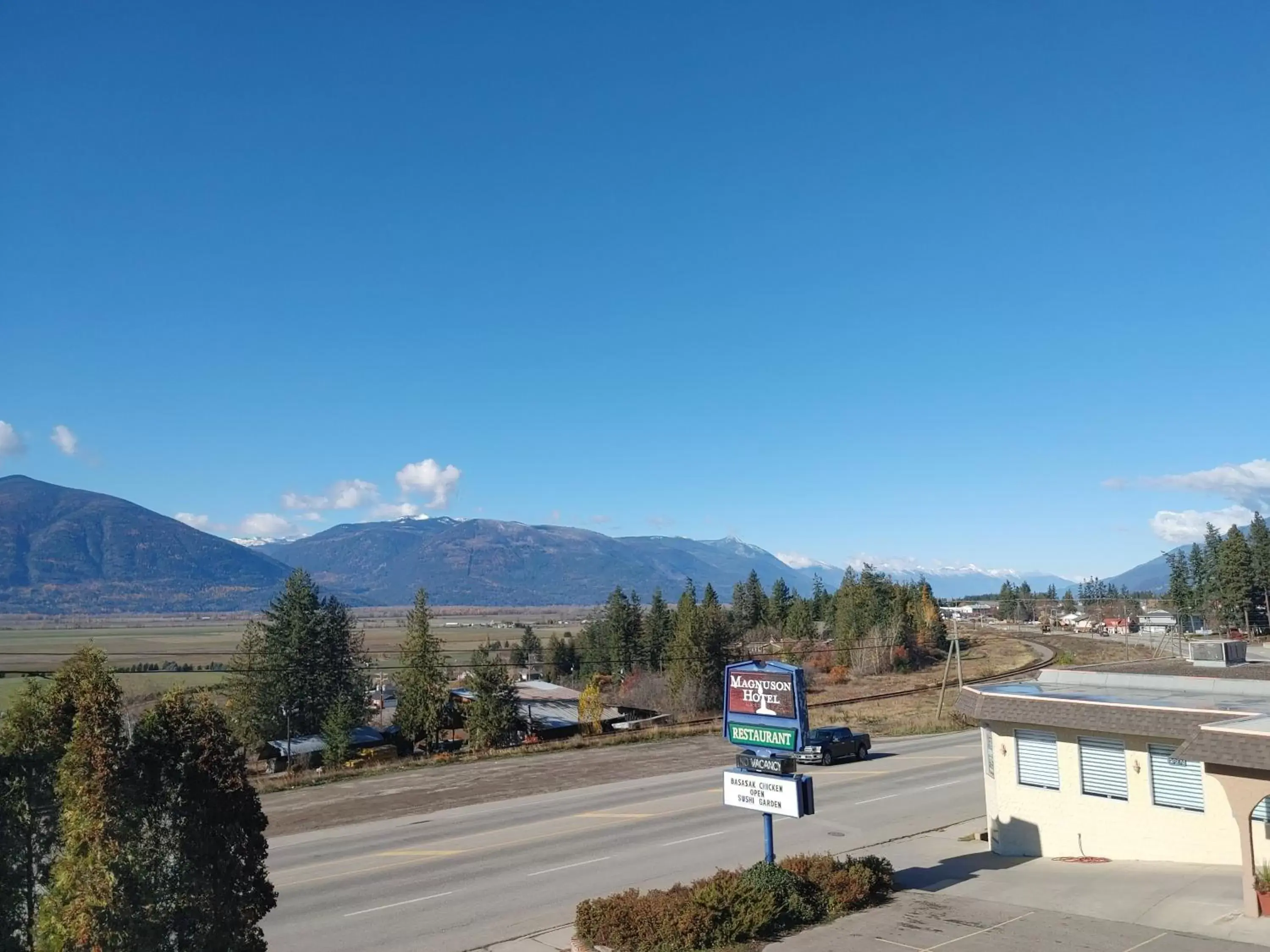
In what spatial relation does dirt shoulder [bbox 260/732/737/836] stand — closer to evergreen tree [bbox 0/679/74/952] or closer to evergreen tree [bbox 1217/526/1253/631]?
evergreen tree [bbox 0/679/74/952]

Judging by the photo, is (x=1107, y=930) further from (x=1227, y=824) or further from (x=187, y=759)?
(x=187, y=759)

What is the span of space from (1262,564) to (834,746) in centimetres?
10318

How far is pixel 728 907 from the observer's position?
15203mm

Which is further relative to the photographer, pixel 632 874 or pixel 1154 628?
pixel 1154 628

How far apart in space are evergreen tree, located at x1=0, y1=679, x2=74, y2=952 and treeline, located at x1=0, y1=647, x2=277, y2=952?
0.04 ft

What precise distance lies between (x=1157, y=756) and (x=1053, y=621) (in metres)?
179

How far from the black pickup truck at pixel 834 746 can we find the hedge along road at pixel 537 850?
2333mm

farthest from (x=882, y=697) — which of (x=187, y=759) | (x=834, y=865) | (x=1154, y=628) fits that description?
(x=187, y=759)

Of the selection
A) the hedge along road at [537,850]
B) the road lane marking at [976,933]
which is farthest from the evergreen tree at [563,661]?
the road lane marking at [976,933]

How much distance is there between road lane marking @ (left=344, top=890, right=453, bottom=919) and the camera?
1850 centimetres

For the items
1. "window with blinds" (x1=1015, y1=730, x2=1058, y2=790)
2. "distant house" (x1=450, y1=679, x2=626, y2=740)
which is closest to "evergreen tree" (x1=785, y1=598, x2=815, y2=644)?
"distant house" (x1=450, y1=679, x2=626, y2=740)

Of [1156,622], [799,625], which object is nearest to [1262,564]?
[1156,622]

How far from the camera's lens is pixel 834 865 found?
17.5 meters

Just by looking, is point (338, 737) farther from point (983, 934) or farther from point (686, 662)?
point (983, 934)
